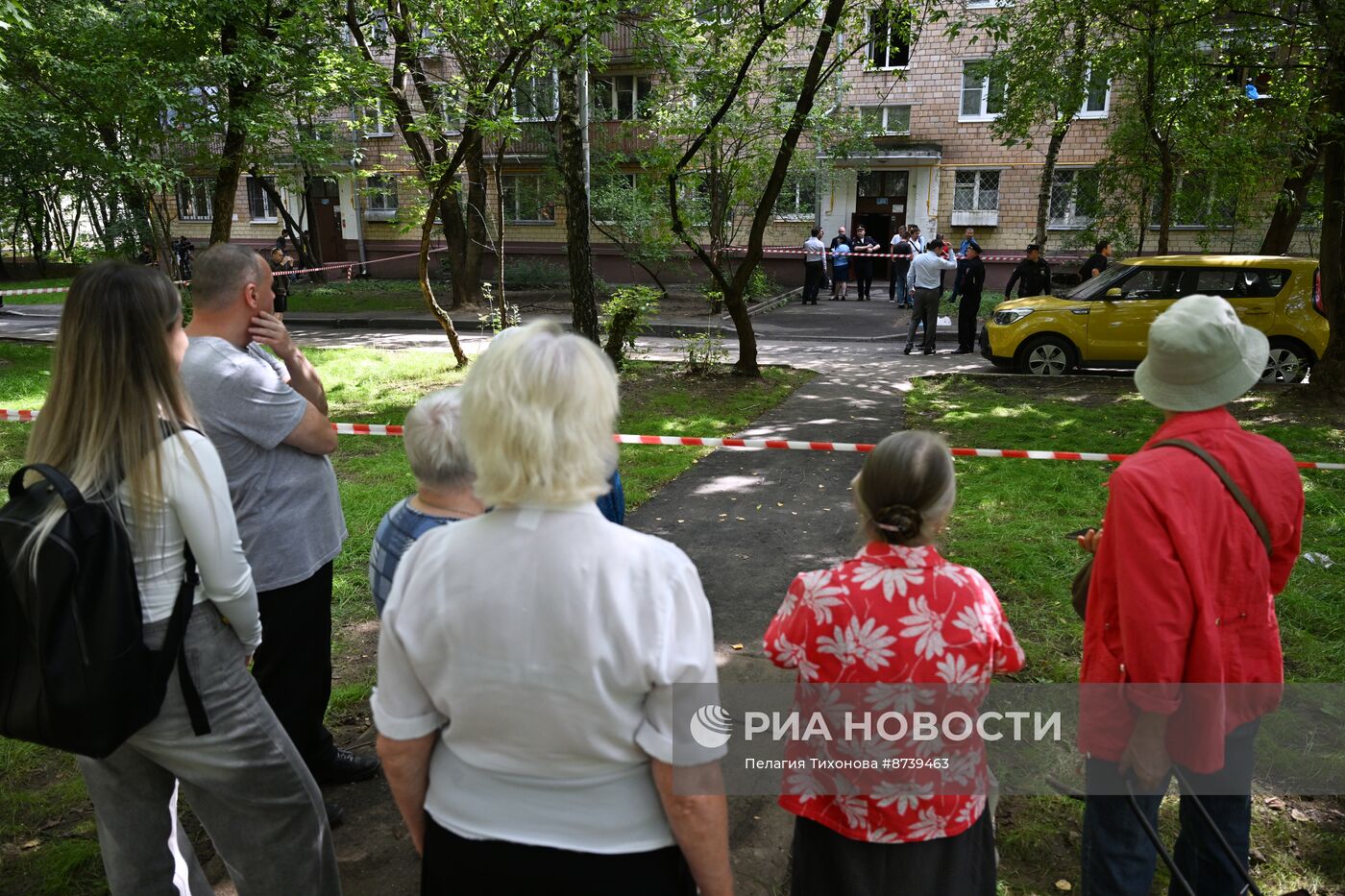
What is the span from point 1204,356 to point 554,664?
1.75 meters

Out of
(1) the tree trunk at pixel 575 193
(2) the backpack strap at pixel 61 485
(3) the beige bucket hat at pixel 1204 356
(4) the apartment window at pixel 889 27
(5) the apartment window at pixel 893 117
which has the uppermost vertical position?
(5) the apartment window at pixel 893 117

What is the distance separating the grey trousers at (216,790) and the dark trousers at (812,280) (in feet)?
69.5

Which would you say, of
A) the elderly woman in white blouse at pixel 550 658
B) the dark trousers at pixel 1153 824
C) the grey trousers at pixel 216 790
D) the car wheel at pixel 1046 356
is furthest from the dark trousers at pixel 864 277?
the elderly woman in white blouse at pixel 550 658

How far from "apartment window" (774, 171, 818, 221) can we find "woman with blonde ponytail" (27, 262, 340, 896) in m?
22.7

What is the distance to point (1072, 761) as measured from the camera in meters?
3.62

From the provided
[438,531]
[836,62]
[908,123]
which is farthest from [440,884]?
[908,123]

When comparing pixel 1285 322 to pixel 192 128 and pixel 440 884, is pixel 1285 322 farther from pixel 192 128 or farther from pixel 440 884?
pixel 192 128

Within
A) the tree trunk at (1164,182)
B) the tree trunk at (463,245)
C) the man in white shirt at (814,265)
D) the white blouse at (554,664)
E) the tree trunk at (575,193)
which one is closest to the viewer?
the white blouse at (554,664)

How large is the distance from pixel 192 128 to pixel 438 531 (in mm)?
12620

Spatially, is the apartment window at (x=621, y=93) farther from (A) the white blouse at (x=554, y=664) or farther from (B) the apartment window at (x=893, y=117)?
(A) the white blouse at (x=554, y=664)

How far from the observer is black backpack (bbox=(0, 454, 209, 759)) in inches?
73.2

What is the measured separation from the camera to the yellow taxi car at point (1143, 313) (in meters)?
11.6

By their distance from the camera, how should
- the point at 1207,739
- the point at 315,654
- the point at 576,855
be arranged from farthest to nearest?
the point at 315,654
the point at 1207,739
the point at 576,855

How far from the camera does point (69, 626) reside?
187 centimetres
